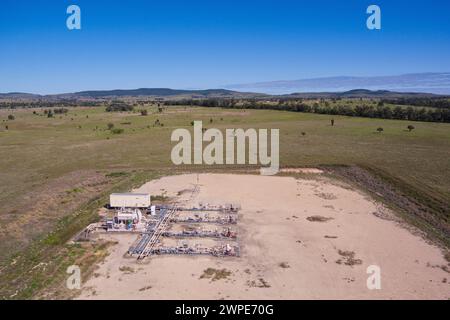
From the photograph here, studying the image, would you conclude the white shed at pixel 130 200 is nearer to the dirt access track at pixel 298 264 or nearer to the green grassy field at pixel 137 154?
the green grassy field at pixel 137 154

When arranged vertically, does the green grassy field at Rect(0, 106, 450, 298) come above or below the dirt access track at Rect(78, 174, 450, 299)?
above

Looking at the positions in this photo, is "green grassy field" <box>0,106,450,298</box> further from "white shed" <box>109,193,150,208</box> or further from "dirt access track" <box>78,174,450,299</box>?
"dirt access track" <box>78,174,450,299</box>

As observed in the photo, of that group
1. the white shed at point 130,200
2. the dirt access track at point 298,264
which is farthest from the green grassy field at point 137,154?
the dirt access track at point 298,264

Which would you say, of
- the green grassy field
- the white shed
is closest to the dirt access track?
the white shed

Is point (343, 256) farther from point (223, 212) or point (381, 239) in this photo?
point (223, 212)

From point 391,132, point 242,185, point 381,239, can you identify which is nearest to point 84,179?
point 242,185
